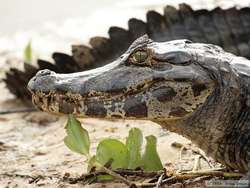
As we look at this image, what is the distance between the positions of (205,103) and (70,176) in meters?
0.90

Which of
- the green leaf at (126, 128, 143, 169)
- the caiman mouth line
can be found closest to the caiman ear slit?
the caiman mouth line

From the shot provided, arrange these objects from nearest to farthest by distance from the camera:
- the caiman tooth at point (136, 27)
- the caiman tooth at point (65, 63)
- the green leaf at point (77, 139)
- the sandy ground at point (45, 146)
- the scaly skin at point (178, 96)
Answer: the scaly skin at point (178, 96) → the green leaf at point (77, 139) → the sandy ground at point (45, 146) → the caiman tooth at point (136, 27) → the caiman tooth at point (65, 63)

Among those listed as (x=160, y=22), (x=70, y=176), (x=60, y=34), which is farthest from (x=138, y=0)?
(x=70, y=176)

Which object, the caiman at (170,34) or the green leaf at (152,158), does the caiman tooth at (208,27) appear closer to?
the caiman at (170,34)

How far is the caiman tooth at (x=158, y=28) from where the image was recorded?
5.36 metres

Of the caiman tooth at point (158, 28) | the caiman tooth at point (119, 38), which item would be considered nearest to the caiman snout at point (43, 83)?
the caiman tooth at point (119, 38)

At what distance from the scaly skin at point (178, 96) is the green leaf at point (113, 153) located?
0.92 feet

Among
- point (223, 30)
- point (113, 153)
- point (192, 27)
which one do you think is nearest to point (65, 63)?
point (192, 27)

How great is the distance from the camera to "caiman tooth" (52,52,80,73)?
5.31m

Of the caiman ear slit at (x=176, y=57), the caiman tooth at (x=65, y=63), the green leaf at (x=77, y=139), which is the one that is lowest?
the green leaf at (x=77, y=139)

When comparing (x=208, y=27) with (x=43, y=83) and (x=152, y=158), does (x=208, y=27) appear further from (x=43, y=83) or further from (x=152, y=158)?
(x=43, y=83)

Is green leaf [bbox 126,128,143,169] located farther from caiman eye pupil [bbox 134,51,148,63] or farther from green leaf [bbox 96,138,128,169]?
caiman eye pupil [bbox 134,51,148,63]

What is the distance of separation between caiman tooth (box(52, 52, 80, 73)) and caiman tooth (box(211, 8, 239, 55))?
1.16 meters

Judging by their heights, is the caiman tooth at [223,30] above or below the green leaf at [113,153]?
above
